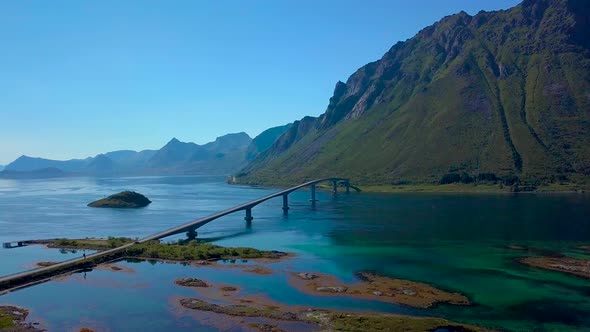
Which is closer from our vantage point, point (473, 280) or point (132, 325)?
point (132, 325)

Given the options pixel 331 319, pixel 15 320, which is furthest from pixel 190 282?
pixel 331 319

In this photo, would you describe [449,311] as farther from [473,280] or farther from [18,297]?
[18,297]

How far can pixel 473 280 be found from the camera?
270 feet

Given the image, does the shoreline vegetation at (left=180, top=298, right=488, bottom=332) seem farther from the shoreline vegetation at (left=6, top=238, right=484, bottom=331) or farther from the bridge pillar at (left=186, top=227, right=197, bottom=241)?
the bridge pillar at (left=186, top=227, right=197, bottom=241)

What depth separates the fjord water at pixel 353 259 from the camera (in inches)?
2601

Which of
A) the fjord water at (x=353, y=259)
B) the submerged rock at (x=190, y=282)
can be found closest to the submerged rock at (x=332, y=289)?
the fjord water at (x=353, y=259)

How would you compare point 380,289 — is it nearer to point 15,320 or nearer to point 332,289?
point 332,289

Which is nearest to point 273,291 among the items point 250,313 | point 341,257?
point 250,313

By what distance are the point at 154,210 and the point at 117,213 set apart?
575 inches

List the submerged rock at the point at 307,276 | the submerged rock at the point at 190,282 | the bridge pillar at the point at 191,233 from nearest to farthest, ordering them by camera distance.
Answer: the submerged rock at the point at 190,282 → the submerged rock at the point at 307,276 → the bridge pillar at the point at 191,233

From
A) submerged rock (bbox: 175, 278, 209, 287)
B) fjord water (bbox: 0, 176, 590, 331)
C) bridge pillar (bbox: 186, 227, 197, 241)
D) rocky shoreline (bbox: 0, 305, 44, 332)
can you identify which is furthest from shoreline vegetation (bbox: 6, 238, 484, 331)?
bridge pillar (bbox: 186, 227, 197, 241)

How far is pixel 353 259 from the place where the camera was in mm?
99438

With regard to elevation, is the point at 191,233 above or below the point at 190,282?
above

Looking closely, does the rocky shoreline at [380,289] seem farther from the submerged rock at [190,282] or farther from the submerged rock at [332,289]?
the submerged rock at [190,282]
